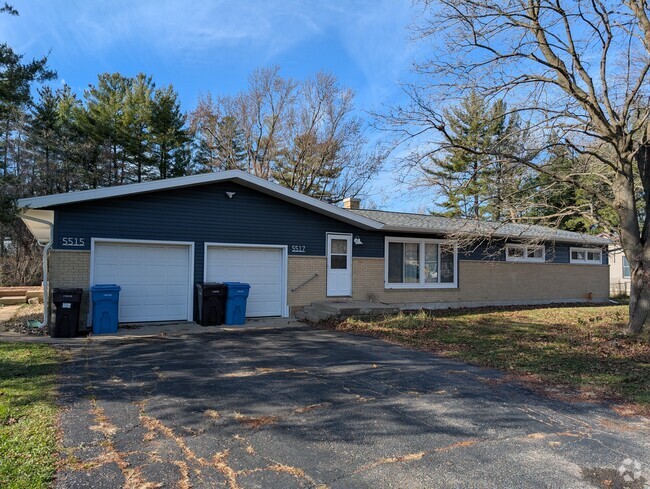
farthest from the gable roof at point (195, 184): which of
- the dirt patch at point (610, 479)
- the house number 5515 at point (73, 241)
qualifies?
the dirt patch at point (610, 479)

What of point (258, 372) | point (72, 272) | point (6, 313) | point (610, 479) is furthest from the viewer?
point (6, 313)

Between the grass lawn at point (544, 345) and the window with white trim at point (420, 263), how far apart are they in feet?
5.30

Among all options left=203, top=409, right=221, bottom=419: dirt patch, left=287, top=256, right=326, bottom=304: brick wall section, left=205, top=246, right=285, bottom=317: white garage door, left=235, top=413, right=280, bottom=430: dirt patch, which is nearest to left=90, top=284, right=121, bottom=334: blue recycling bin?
left=205, top=246, right=285, bottom=317: white garage door

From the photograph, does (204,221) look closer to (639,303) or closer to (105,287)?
(105,287)

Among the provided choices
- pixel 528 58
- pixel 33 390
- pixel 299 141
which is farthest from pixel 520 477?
pixel 299 141

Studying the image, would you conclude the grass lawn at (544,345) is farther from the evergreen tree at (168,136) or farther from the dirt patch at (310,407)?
the evergreen tree at (168,136)

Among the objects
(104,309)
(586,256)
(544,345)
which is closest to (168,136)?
(104,309)

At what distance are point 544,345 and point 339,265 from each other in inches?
255

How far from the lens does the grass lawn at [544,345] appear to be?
6.26 metres

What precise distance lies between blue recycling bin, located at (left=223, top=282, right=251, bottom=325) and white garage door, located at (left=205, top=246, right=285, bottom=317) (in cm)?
66

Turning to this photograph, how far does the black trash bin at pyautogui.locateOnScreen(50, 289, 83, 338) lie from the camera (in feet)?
30.1

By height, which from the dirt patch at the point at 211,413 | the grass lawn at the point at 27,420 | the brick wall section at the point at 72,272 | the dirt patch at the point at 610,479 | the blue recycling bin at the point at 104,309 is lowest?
the dirt patch at the point at 610,479

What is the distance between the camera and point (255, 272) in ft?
40.8

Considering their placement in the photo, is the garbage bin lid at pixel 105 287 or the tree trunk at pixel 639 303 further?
the garbage bin lid at pixel 105 287
